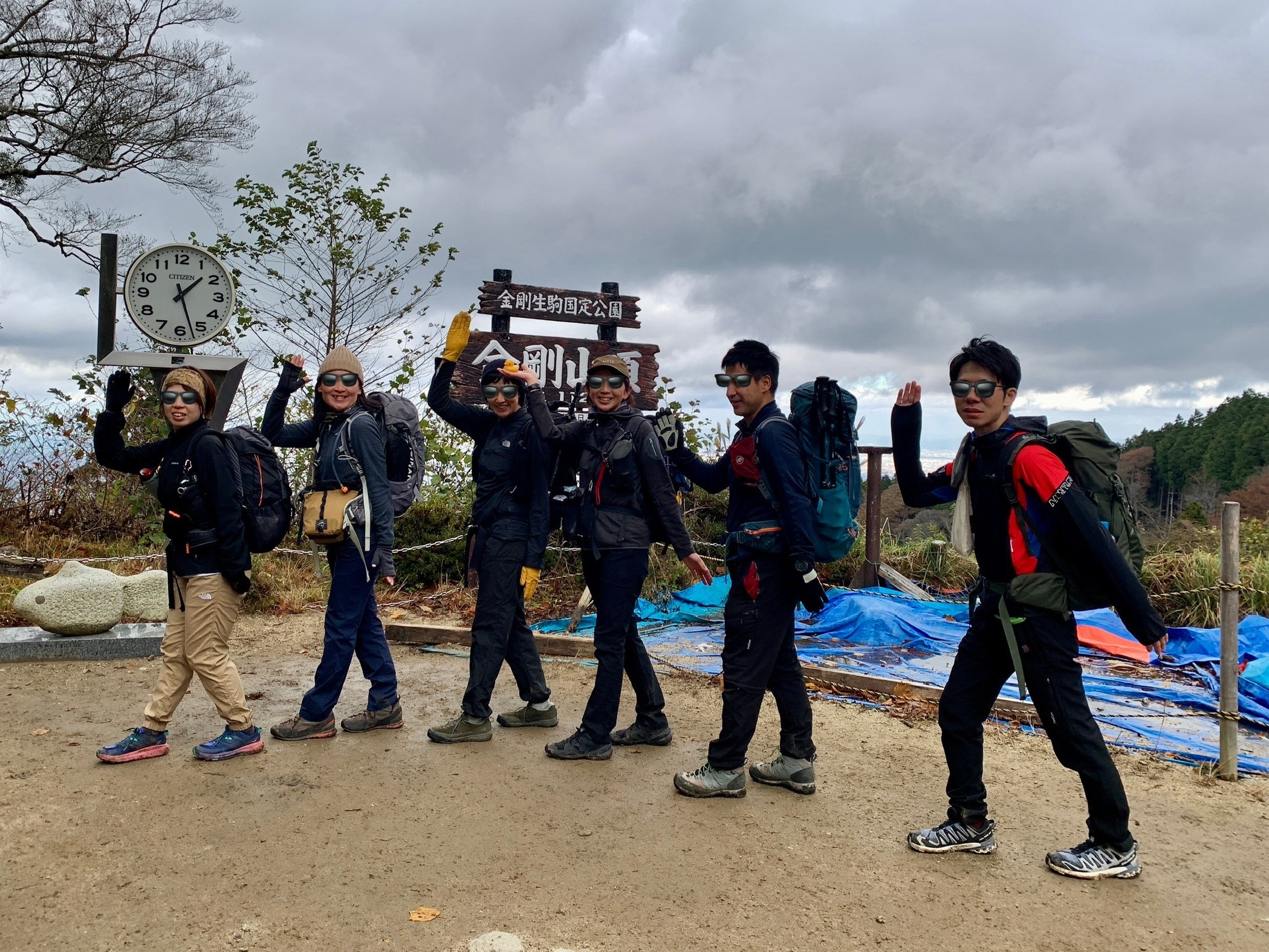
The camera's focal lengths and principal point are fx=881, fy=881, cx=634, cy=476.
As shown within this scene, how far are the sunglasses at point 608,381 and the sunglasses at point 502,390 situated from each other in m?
0.43

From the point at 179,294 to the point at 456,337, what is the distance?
2748 mm

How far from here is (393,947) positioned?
2.70m

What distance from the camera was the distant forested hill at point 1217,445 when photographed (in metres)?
45.5

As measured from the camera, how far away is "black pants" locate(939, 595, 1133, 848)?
321cm

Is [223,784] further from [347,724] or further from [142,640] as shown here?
[142,640]

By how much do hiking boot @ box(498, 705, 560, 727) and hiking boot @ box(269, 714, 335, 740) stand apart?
0.92 metres

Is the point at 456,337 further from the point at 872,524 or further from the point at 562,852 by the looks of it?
the point at 872,524

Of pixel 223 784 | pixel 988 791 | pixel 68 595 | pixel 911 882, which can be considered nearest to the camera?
pixel 911 882

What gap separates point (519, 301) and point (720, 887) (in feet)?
22.3

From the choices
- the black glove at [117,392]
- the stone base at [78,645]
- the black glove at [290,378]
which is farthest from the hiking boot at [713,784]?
the stone base at [78,645]

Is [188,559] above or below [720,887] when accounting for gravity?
above

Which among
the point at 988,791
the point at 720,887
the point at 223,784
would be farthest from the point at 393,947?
the point at 988,791

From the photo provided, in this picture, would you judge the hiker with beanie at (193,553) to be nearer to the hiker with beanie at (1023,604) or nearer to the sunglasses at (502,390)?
the sunglasses at (502,390)

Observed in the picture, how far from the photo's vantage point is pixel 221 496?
4051 mm
